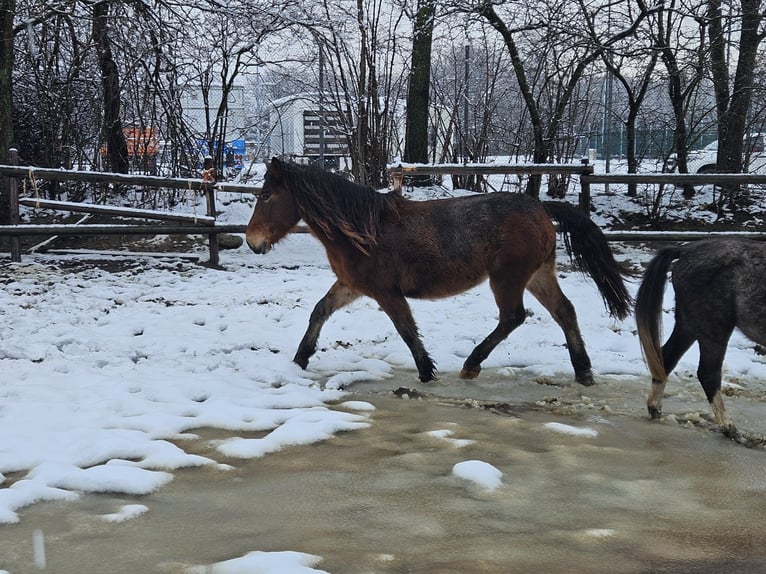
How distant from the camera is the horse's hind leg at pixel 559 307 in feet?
18.4

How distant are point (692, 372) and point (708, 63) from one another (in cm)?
771

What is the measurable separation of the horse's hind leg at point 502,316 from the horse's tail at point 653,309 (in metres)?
1.05

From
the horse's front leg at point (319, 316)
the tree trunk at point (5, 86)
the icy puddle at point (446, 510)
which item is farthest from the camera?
the tree trunk at point (5, 86)

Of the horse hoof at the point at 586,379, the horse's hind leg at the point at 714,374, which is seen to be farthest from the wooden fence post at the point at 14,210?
the horse's hind leg at the point at 714,374

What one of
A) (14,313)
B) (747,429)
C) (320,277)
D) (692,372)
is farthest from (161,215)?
(747,429)

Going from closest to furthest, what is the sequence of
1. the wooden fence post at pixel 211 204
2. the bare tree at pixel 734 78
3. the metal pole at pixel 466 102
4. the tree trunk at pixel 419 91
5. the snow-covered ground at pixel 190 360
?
1. the snow-covered ground at pixel 190 360
2. the wooden fence post at pixel 211 204
3. the bare tree at pixel 734 78
4. the tree trunk at pixel 419 91
5. the metal pole at pixel 466 102

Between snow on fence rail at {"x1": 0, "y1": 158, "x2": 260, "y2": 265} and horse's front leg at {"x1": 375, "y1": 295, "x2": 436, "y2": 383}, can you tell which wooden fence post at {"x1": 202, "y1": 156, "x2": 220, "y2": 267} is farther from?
horse's front leg at {"x1": 375, "y1": 295, "x2": 436, "y2": 383}

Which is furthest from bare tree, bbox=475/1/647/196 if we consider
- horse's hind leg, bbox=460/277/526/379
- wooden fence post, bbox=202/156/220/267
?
horse's hind leg, bbox=460/277/526/379

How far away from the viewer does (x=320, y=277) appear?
9.35 m

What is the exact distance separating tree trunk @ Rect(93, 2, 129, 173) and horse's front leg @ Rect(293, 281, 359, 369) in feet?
26.5

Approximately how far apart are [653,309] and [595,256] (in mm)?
1126

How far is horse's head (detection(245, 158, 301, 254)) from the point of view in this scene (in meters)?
5.83

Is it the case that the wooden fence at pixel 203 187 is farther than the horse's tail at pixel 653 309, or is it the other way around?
the wooden fence at pixel 203 187

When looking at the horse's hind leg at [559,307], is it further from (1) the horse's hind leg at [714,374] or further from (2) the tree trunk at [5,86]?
(2) the tree trunk at [5,86]
